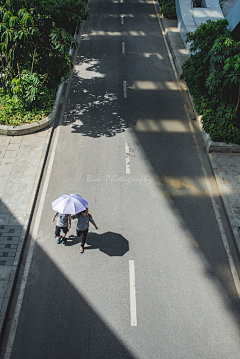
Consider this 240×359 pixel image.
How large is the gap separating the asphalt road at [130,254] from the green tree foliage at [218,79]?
115 cm

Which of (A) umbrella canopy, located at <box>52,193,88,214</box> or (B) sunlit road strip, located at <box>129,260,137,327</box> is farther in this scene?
(A) umbrella canopy, located at <box>52,193,88,214</box>

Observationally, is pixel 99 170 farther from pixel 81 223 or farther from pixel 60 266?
pixel 60 266

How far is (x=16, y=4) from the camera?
30.3 ft

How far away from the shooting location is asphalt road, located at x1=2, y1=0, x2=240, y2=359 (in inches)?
238

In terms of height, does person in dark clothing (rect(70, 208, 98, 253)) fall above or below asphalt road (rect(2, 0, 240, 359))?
above

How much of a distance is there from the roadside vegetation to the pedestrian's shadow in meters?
5.80

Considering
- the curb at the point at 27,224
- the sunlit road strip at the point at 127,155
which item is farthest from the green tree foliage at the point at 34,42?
the sunlit road strip at the point at 127,155

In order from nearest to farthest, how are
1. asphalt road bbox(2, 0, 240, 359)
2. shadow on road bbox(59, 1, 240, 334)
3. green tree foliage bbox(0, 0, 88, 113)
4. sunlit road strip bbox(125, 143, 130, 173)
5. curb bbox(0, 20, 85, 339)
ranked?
asphalt road bbox(2, 0, 240, 359)
curb bbox(0, 20, 85, 339)
shadow on road bbox(59, 1, 240, 334)
green tree foliage bbox(0, 0, 88, 113)
sunlit road strip bbox(125, 143, 130, 173)

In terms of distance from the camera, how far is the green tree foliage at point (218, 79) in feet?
33.0

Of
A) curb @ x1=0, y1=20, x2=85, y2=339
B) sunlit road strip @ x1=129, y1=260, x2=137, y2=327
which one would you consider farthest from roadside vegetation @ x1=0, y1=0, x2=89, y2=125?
sunlit road strip @ x1=129, y1=260, x2=137, y2=327

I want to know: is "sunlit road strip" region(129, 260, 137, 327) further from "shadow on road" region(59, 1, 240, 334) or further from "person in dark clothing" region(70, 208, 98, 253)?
"person in dark clothing" region(70, 208, 98, 253)

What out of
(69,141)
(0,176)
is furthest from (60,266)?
(69,141)

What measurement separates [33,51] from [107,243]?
7.84 metres

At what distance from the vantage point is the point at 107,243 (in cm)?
776
